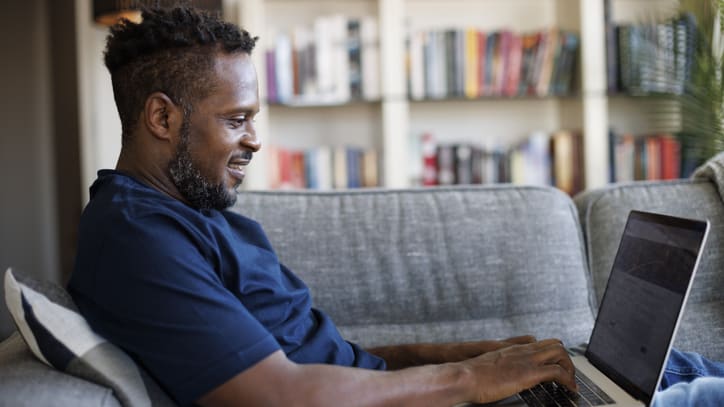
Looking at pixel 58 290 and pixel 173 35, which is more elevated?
pixel 173 35

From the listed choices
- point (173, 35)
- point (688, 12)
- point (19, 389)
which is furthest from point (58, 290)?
point (688, 12)

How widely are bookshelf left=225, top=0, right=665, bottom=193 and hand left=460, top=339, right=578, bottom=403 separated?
203 centimetres

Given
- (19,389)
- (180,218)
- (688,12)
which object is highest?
(688,12)

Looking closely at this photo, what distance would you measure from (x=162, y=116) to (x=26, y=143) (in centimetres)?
257

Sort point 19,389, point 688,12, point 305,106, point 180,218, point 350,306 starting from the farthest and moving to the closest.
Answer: point 305,106, point 688,12, point 350,306, point 180,218, point 19,389

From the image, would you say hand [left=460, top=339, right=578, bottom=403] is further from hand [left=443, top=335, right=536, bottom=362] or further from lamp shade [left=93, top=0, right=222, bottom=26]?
lamp shade [left=93, top=0, right=222, bottom=26]

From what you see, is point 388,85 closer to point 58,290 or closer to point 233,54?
Result: point 233,54

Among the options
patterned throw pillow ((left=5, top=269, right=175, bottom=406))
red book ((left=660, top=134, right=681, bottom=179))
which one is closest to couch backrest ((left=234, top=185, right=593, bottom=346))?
patterned throw pillow ((left=5, top=269, right=175, bottom=406))

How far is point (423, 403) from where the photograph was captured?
103 cm

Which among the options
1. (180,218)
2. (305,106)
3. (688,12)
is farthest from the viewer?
(305,106)

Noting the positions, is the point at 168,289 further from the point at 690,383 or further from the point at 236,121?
the point at 690,383

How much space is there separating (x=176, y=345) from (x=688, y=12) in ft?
9.01

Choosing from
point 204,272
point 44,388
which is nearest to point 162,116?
point 204,272

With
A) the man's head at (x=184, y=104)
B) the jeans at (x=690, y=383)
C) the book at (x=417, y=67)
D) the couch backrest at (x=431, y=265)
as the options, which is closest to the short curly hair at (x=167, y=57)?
the man's head at (x=184, y=104)
